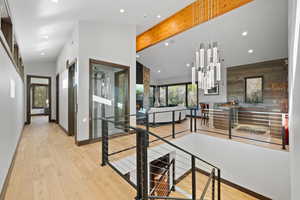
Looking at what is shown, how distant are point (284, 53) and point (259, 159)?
4.55 metres

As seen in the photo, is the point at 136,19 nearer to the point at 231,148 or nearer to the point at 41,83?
the point at 231,148

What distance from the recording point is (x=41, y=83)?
967cm

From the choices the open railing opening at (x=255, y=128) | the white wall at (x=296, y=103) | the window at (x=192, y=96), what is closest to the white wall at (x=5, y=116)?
the white wall at (x=296, y=103)

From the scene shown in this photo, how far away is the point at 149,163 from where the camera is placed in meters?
3.74

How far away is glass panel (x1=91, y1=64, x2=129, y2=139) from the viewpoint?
4.06 m

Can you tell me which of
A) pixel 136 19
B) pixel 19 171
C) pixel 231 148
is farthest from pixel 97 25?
pixel 231 148

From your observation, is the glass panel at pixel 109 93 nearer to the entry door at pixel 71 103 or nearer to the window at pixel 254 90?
the entry door at pixel 71 103

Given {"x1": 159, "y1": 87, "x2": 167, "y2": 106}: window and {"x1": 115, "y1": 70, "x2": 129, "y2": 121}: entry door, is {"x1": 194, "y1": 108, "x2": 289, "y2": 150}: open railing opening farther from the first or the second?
{"x1": 159, "y1": 87, "x2": 167, "y2": 106}: window

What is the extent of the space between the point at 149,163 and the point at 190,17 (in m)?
4.78

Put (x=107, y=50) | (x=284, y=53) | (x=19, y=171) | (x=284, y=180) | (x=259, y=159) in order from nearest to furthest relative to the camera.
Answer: (x=19, y=171), (x=284, y=180), (x=259, y=159), (x=107, y=50), (x=284, y=53)

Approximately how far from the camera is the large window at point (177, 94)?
965 centimetres

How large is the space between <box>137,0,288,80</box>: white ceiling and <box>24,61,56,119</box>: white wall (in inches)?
201

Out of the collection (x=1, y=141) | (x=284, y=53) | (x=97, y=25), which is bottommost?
(x=1, y=141)

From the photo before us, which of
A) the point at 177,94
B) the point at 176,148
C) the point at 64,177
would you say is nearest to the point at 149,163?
the point at 176,148
